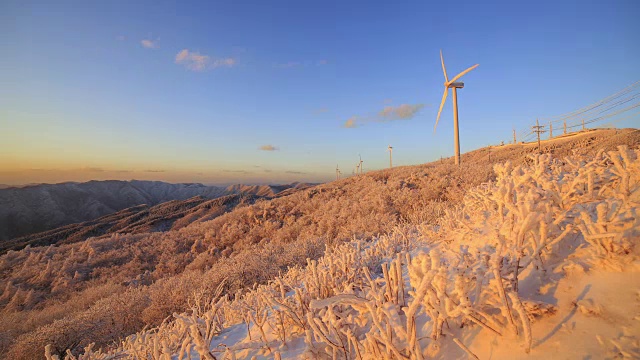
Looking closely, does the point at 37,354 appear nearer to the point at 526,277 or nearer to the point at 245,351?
the point at 245,351

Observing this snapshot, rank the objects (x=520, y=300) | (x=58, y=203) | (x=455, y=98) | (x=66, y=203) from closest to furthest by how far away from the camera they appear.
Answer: (x=520, y=300) → (x=455, y=98) → (x=58, y=203) → (x=66, y=203)

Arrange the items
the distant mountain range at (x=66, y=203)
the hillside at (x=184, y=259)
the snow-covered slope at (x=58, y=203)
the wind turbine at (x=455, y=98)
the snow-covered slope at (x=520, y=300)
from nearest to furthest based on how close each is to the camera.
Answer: the snow-covered slope at (x=520, y=300), the hillside at (x=184, y=259), the wind turbine at (x=455, y=98), the distant mountain range at (x=66, y=203), the snow-covered slope at (x=58, y=203)

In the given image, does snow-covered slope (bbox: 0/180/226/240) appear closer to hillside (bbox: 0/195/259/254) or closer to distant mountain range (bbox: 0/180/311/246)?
distant mountain range (bbox: 0/180/311/246)

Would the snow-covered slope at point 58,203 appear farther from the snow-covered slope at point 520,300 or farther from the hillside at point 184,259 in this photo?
the snow-covered slope at point 520,300

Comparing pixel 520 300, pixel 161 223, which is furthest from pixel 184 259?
pixel 161 223

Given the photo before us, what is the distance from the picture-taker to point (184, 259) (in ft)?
47.0

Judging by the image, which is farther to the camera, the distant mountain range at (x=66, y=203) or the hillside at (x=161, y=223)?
the distant mountain range at (x=66, y=203)

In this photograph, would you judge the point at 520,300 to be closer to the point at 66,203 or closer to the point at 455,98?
the point at 455,98

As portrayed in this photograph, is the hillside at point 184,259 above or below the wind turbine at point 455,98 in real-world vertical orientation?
below

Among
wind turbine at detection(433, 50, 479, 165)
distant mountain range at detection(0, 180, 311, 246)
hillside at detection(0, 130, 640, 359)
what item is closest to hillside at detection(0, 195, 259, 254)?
distant mountain range at detection(0, 180, 311, 246)

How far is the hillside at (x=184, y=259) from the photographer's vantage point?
7000mm

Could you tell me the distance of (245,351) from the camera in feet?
8.89

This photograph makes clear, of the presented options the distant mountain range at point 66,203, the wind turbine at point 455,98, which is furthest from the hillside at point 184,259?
the distant mountain range at point 66,203

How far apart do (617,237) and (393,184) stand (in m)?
14.5
